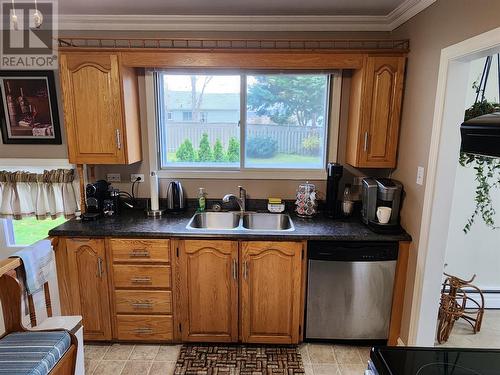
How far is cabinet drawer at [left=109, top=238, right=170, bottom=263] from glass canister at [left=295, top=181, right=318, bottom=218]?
1.13 m

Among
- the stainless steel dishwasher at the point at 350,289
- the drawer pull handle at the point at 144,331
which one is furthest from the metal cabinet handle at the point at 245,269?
the drawer pull handle at the point at 144,331

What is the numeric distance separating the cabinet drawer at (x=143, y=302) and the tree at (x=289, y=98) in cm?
170

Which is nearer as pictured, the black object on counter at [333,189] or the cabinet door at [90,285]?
the cabinet door at [90,285]

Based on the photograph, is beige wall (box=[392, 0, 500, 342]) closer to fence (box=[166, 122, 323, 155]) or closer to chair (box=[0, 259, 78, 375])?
fence (box=[166, 122, 323, 155])

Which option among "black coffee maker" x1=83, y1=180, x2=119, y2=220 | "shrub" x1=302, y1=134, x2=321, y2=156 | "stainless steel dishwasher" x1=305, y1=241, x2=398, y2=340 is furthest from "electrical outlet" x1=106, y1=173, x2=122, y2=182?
"stainless steel dishwasher" x1=305, y1=241, x2=398, y2=340

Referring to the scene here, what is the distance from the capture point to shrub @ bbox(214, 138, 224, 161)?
285 cm

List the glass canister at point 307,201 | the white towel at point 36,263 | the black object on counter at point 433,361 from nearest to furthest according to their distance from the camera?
the black object on counter at point 433,361 < the white towel at point 36,263 < the glass canister at point 307,201

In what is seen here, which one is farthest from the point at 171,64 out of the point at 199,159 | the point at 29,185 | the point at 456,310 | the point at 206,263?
the point at 456,310

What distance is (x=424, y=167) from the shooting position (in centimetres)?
206

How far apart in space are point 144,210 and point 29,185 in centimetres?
106

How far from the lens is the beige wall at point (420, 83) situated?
5.72 feet

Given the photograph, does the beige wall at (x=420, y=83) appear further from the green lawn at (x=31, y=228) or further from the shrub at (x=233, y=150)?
the green lawn at (x=31, y=228)

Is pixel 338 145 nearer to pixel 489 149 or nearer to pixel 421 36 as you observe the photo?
pixel 421 36

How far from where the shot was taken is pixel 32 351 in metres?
1.51
